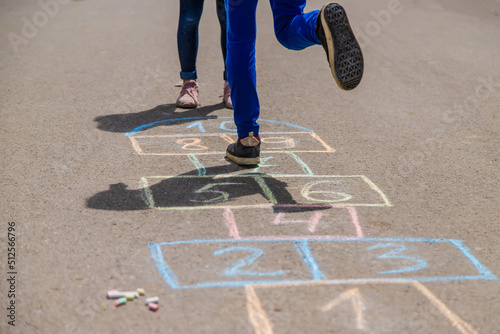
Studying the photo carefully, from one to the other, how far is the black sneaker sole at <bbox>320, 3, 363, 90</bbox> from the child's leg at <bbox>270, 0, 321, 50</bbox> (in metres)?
0.20

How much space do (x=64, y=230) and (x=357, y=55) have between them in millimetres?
1806

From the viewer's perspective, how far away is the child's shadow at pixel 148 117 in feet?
15.5

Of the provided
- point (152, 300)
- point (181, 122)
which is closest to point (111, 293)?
point (152, 300)

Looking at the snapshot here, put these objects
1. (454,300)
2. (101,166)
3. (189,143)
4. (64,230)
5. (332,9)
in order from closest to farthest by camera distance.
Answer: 1. (454,300)
2. (64,230)
3. (332,9)
4. (101,166)
5. (189,143)

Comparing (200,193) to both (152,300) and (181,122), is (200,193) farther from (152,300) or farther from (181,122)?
(181,122)

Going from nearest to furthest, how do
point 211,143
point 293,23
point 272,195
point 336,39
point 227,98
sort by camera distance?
point 336,39
point 272,195
point 293,23
point 211,143
point 227,98

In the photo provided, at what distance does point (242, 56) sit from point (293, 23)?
14.2 inches

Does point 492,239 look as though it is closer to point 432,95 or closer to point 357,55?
point 357,55

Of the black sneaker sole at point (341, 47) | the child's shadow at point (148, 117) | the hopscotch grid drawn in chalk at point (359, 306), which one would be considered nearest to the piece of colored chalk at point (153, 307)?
the hopscotch grid drawn in chalk at point (359, 306)

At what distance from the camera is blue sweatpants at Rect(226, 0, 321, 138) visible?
12.0ft

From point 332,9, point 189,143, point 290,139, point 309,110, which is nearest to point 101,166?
point 189,143

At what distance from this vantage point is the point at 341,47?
134 inches

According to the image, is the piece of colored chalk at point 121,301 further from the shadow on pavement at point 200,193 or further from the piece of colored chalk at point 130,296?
the shadow on pavement at point 200,193

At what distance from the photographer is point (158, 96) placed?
18.4 feet
